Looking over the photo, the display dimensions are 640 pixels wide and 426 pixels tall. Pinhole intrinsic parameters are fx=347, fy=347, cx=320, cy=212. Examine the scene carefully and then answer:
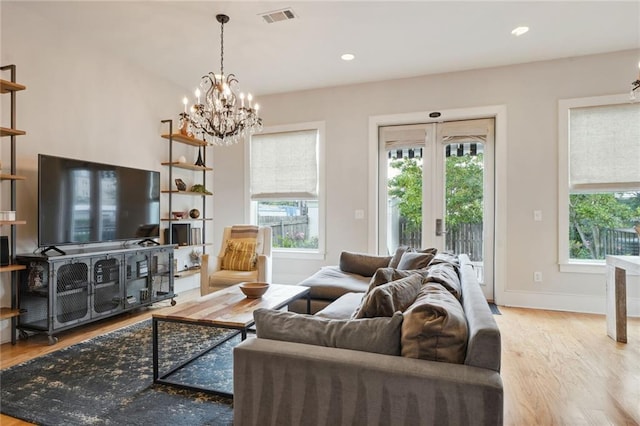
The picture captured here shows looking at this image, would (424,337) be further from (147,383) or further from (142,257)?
(142,257)

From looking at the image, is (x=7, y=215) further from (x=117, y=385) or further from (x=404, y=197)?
(x=404, y=197)

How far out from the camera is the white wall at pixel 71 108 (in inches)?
123

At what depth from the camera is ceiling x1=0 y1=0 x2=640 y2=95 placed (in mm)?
3049

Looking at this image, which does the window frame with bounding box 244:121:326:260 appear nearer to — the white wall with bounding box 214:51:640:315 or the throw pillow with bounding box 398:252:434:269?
the white wall with bounding box 214:51:640:315

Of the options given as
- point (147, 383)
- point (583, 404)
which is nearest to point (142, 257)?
point (147, 383)

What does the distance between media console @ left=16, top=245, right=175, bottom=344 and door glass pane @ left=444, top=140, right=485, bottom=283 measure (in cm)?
372

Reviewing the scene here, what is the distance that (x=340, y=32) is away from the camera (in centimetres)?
346

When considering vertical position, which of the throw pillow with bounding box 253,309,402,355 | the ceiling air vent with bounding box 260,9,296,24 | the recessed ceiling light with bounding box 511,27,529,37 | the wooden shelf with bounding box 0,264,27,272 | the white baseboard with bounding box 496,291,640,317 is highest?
the ceiling air vent with bounding box 260,9,296,24

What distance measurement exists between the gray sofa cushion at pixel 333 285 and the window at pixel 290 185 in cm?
148

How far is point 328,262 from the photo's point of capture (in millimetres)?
4961

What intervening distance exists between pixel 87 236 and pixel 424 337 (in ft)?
11.3

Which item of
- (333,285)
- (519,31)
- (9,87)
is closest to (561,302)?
(333,285)

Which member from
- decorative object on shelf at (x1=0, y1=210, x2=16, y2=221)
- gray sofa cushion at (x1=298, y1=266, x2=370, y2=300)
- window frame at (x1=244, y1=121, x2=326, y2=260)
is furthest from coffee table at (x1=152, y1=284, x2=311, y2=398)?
window frame at (x1=244, y1=121, x2=326, y2=260)

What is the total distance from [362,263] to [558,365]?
1872 mm
